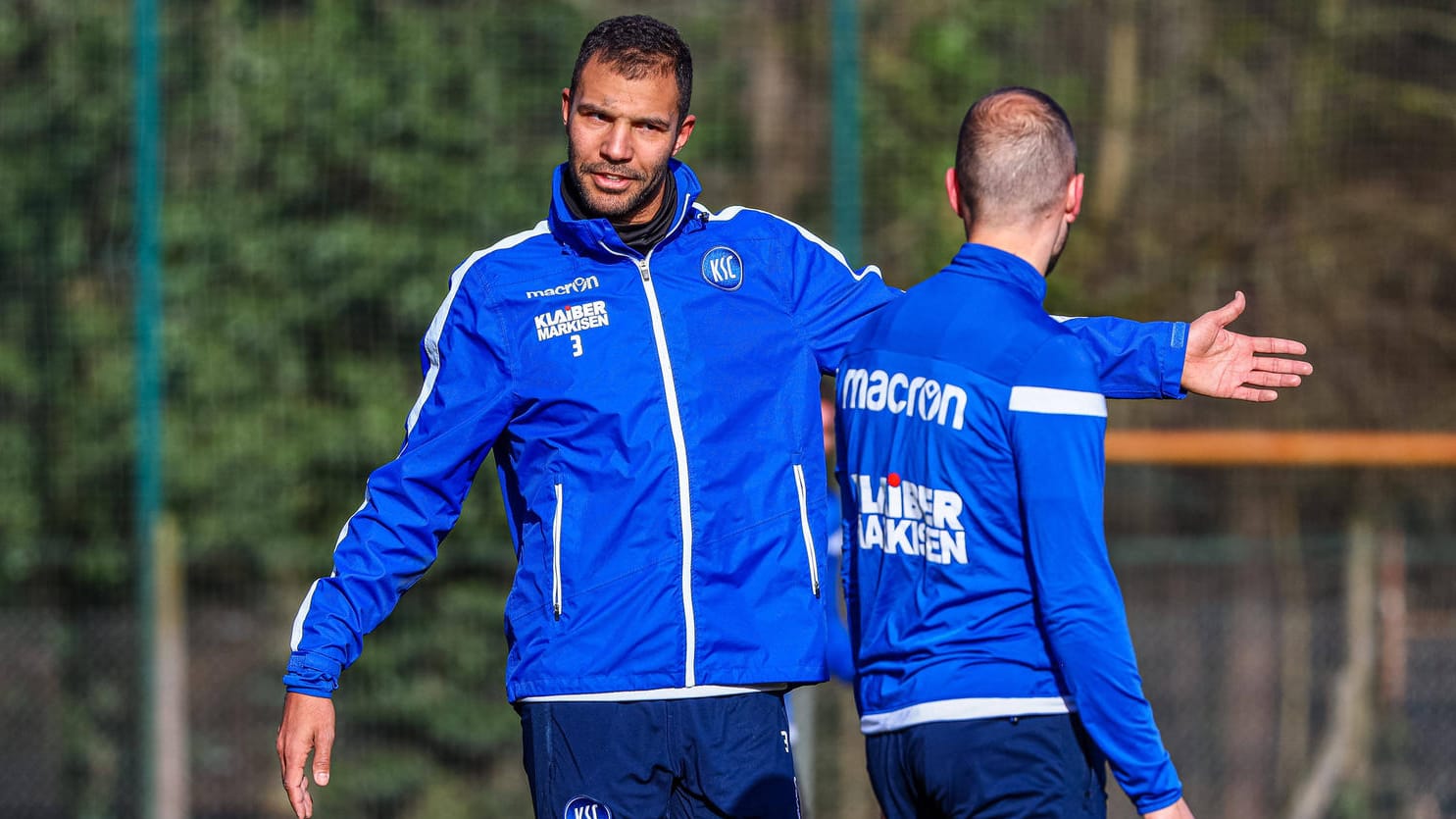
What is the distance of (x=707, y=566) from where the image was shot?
2.92m

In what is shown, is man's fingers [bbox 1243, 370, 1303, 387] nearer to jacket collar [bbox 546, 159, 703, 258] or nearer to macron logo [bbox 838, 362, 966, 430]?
macron logo [bbox 838, 362, 966, 430]

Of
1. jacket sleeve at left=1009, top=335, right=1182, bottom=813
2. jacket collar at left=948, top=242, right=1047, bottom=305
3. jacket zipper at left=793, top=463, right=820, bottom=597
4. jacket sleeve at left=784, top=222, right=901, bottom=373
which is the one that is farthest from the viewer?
jacket sleeve at left=784, top=222, right=901, bottom=373

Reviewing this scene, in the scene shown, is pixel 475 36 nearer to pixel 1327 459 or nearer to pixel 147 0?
pixel 147 0

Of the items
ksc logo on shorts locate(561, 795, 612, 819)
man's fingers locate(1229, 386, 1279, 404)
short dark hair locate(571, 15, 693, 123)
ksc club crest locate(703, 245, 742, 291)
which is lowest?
ksc logo on shorts locate(561, 795, 612, 819)

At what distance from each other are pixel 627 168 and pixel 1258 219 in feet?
15.3

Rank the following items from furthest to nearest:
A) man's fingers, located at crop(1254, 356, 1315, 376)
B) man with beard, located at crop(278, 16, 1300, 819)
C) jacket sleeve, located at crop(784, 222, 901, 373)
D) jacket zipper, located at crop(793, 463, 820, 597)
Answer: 1. jacket sleeve, located at crop(784, 222, 901, 373)
2. jacket zipper, located at crop(793, 463, 820, 597)
3. man with beard, located at crop(278, 16, 1300, 819)
4. man's fingers, located at crop(1254, 356, 1315, 376)

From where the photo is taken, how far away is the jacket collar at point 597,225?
118 inches

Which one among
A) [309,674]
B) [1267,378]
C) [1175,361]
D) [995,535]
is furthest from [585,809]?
[1267,378]

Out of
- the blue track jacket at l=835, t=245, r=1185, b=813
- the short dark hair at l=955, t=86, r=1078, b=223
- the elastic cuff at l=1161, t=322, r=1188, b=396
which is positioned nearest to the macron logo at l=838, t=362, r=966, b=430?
the blue track jacket at l=835, t=245, r=1185, b=813

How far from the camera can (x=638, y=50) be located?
2973 millimetres

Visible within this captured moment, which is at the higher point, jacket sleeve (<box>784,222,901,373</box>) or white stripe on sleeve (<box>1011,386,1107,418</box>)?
jacket sleeve (<box>784,222,901,373</box>)

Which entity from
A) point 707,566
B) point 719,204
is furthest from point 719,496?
point 719,204

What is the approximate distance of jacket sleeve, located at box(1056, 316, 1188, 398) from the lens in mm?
2785

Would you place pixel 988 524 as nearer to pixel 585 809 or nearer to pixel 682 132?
pixel 585 809
